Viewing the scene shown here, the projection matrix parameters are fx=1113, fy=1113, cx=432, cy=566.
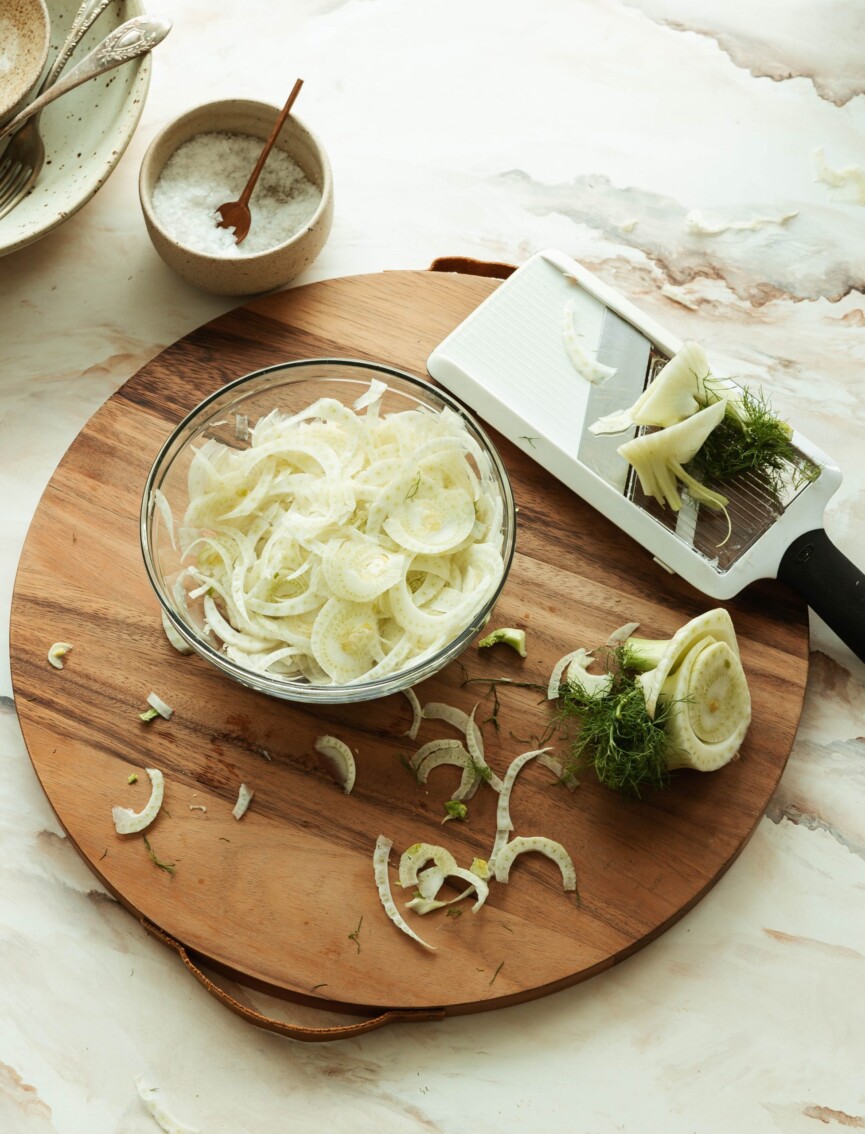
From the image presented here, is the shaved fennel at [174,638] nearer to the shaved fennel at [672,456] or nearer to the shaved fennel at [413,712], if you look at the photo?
the shaved fennel at [413,712]

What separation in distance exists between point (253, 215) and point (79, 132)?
1.36 feet

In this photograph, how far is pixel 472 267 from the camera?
243cm

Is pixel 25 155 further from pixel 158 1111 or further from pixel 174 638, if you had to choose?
pixel 158 1111

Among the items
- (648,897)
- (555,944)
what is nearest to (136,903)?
(555,944)

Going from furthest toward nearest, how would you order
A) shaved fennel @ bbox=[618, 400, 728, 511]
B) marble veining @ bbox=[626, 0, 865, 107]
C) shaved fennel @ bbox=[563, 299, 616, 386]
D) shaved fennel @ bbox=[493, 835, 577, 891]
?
marble veining @ bbox=[626, 0, 865, 107] < shaved fennel @ bbox=[563, 299, 616, 386] < shaved fennel @ bbox=[618, 400, 728, 511] < shaved fennel @ bbox=[493, 835, 577, 891]

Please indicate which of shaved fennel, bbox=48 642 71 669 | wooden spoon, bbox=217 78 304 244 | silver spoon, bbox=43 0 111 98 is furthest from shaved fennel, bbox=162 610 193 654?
silver spoon, bbox=43 0 111 98

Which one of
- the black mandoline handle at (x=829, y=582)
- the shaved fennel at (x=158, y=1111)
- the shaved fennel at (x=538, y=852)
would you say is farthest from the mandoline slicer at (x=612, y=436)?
the shaved fennel at (x=158, y=1111)

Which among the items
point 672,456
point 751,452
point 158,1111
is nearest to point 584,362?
point 672,456

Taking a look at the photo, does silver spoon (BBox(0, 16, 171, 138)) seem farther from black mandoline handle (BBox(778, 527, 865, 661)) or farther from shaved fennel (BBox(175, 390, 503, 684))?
black mandoline handle (BBox(778, 527, 865, 661))

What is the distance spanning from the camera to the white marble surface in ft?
6.73

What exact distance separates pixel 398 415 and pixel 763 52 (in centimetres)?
149

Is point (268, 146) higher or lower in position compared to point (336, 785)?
higher

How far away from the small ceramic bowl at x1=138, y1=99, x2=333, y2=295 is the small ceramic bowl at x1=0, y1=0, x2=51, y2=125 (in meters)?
0.30

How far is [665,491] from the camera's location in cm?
216
